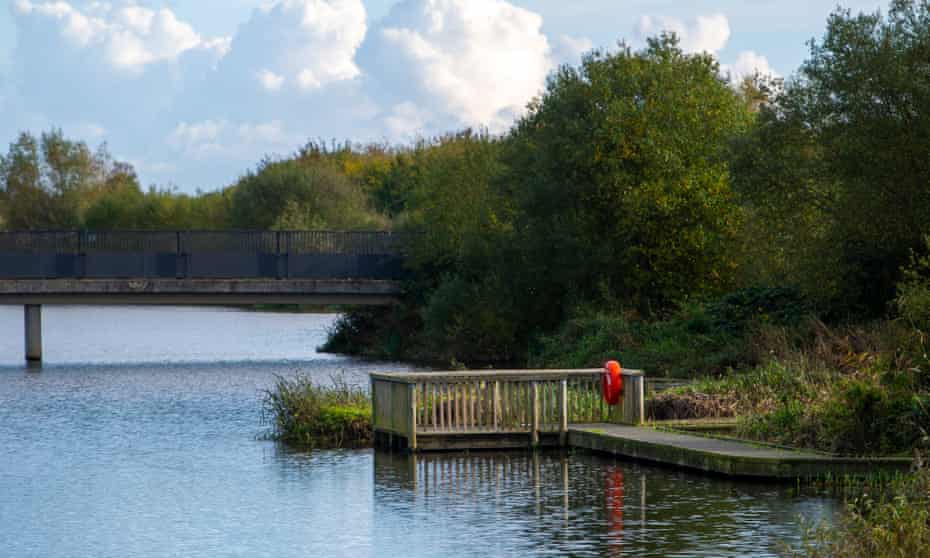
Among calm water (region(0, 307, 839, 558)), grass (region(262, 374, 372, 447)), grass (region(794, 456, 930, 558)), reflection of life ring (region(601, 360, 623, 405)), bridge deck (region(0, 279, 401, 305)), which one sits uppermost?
bridge deck (region(0, 279, 401, 305))

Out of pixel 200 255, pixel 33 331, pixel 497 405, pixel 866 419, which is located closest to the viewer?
pixel 866 419

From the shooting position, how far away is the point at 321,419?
2922cm

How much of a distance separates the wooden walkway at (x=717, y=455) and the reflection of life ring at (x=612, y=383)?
0.74 metres

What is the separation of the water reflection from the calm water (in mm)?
29

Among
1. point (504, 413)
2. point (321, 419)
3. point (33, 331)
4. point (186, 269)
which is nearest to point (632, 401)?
point (504, 413)

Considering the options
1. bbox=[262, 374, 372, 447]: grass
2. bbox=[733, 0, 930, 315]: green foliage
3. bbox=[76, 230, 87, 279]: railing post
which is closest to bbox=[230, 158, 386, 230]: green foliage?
bbox=[76, 230, 87, 279]: railing post

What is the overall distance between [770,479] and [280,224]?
71.3 m

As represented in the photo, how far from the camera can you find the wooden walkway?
21.7m

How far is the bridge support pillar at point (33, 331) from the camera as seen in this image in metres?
60.1

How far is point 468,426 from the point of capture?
26.8 meters

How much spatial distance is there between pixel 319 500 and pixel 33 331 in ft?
137

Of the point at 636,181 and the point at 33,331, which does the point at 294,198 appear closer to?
the point at 33,331

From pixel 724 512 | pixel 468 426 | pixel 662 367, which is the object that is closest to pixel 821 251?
pixel 662 367

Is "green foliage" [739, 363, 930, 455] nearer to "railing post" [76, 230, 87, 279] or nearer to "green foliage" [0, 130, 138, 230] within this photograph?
"railing post" [76, 230, 87, 279]
